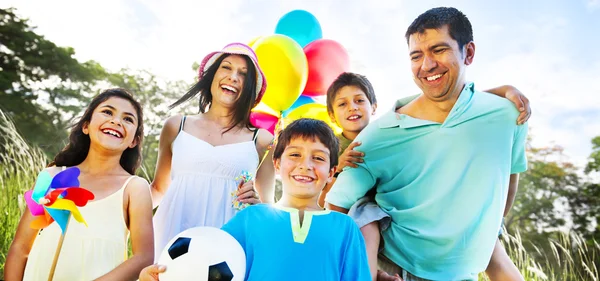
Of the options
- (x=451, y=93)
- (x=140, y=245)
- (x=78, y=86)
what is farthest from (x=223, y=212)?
(x=78, y=86)

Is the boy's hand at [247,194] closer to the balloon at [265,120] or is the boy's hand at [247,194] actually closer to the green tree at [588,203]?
the balloon at [265,120]

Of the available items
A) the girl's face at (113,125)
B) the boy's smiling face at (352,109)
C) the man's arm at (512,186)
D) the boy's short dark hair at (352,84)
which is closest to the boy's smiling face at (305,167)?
the girl's face at (113,125)

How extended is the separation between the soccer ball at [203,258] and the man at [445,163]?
2.90ft

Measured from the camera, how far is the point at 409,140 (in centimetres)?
275

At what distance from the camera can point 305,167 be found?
241 centimetres

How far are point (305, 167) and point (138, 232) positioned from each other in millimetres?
965

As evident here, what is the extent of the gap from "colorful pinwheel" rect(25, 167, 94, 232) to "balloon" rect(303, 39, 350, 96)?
2.69 meters

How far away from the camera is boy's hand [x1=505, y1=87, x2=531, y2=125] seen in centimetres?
265

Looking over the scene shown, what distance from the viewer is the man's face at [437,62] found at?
8.66 feet

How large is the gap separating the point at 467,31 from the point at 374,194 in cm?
104

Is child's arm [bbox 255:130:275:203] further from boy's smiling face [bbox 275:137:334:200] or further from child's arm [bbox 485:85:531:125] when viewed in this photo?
child's arm [bbox 485:85:531:125]

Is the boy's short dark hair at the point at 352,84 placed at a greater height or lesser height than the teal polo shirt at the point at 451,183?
greater

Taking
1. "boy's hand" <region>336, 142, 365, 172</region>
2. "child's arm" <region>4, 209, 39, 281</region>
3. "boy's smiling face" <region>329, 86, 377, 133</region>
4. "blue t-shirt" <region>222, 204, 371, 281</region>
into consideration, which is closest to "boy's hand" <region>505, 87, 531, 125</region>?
"boy's hand" <region>336, 142, 365, 172</region>

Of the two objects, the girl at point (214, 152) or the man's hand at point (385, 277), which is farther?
the girl at point (214, 152)
